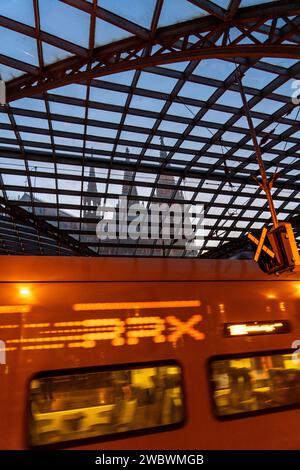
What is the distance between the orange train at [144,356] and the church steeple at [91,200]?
19521mm

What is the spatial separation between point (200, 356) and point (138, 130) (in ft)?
53.3

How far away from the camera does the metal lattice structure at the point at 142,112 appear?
10531mm

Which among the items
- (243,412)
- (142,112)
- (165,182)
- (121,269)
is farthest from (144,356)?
(165,182)

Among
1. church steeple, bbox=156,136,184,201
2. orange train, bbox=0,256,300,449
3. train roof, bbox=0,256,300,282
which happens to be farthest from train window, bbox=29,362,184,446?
church steeple, bbox=156,136,184,201

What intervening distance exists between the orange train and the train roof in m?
0.01

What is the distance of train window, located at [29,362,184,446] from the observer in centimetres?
303

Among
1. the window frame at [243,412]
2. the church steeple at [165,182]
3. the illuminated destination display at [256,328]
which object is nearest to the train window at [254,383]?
the window frame at [243,412]

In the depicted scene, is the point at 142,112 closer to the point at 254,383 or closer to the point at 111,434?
the point at 254,383

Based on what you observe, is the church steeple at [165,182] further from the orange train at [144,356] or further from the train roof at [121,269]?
the orange train at [144,356]

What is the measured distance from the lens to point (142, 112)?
17.1m

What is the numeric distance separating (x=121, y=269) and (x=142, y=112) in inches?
578

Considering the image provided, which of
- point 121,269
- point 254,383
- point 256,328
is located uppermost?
point 121,269

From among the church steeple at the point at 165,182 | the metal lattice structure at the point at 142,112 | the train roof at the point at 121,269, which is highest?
the church steeple at the point at 165,182
